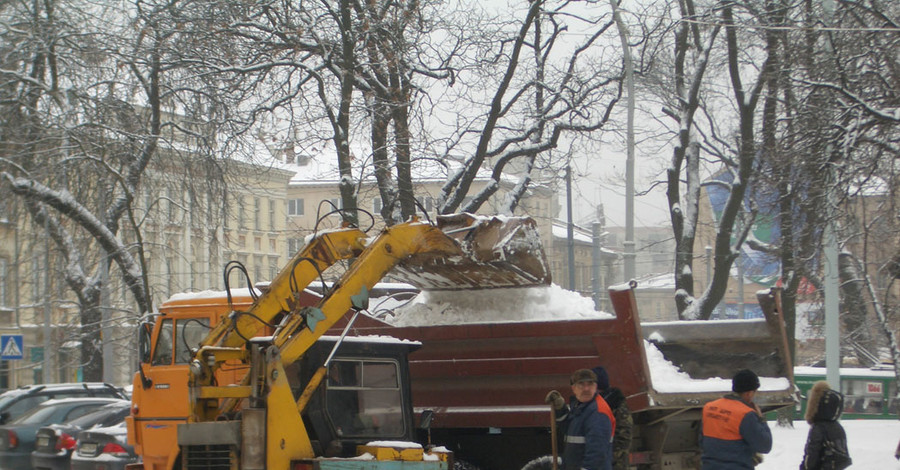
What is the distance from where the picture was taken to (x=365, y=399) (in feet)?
26.8

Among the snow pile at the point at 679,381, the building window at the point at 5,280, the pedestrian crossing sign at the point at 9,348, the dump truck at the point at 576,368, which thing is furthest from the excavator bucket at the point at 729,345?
the pedestrian crossing sign at the point at 9,348

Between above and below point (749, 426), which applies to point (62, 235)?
above

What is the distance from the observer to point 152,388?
10773 millimetres

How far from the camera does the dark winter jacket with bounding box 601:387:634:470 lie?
26.5 ft

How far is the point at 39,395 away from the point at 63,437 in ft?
10.4

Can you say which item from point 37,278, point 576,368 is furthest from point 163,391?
point 37,278

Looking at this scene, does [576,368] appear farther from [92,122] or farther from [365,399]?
[92,122]

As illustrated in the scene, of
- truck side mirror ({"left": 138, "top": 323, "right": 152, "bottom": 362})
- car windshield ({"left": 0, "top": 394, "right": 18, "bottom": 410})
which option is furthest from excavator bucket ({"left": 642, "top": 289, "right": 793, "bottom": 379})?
car windshield ({"left": 0, "top": 394, "right": 18, "bottom": 410})

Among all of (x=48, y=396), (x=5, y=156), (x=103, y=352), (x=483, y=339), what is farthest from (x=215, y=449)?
(x=103, y=352)

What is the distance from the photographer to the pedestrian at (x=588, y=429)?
23.6 ft

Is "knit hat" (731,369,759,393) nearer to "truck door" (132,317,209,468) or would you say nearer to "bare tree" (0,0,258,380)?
"truck door" (132,317,209,468)

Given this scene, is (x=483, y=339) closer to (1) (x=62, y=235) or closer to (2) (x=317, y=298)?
(2) (x=317, y=298)

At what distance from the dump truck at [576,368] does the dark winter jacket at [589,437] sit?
123 cm

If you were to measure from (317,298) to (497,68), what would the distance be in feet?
30.1
